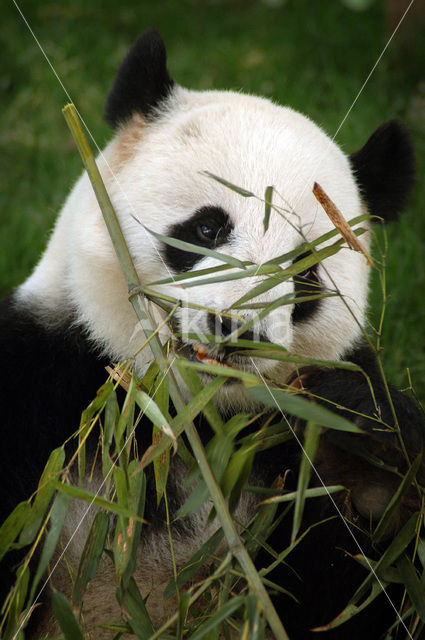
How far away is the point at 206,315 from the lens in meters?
2.08

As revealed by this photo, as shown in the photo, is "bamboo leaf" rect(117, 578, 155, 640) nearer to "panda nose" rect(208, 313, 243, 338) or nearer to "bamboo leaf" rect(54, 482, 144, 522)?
"bamboo leaf" rect(54, 482, 144, 522)

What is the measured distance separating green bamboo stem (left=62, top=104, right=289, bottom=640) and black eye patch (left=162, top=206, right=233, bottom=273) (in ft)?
0.79

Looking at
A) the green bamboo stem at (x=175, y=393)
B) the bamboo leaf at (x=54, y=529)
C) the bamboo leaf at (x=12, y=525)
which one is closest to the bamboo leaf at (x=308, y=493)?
the green bamboo stem at (x=175, y=393)

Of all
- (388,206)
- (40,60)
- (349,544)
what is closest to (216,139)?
(388,206)

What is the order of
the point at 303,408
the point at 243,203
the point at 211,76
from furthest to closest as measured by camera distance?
the point at 211,76 → the point at 243,203 → the point at 303,408

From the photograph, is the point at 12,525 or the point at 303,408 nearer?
the point at 303,408

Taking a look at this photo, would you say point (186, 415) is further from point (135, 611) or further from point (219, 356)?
point (135, 611)

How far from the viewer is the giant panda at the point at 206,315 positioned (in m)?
2.21

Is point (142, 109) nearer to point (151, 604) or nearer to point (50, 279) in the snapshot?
point (50, 279)

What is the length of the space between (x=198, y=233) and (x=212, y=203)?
10 cm

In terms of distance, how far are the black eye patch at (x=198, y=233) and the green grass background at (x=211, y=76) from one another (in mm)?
1767

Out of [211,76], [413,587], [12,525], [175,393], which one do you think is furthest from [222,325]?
[211,76]

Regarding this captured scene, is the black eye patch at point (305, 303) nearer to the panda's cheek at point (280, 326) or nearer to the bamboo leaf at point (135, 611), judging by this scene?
the panda's cheek at point (280, 326)

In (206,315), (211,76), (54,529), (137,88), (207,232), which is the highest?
(211,76)
